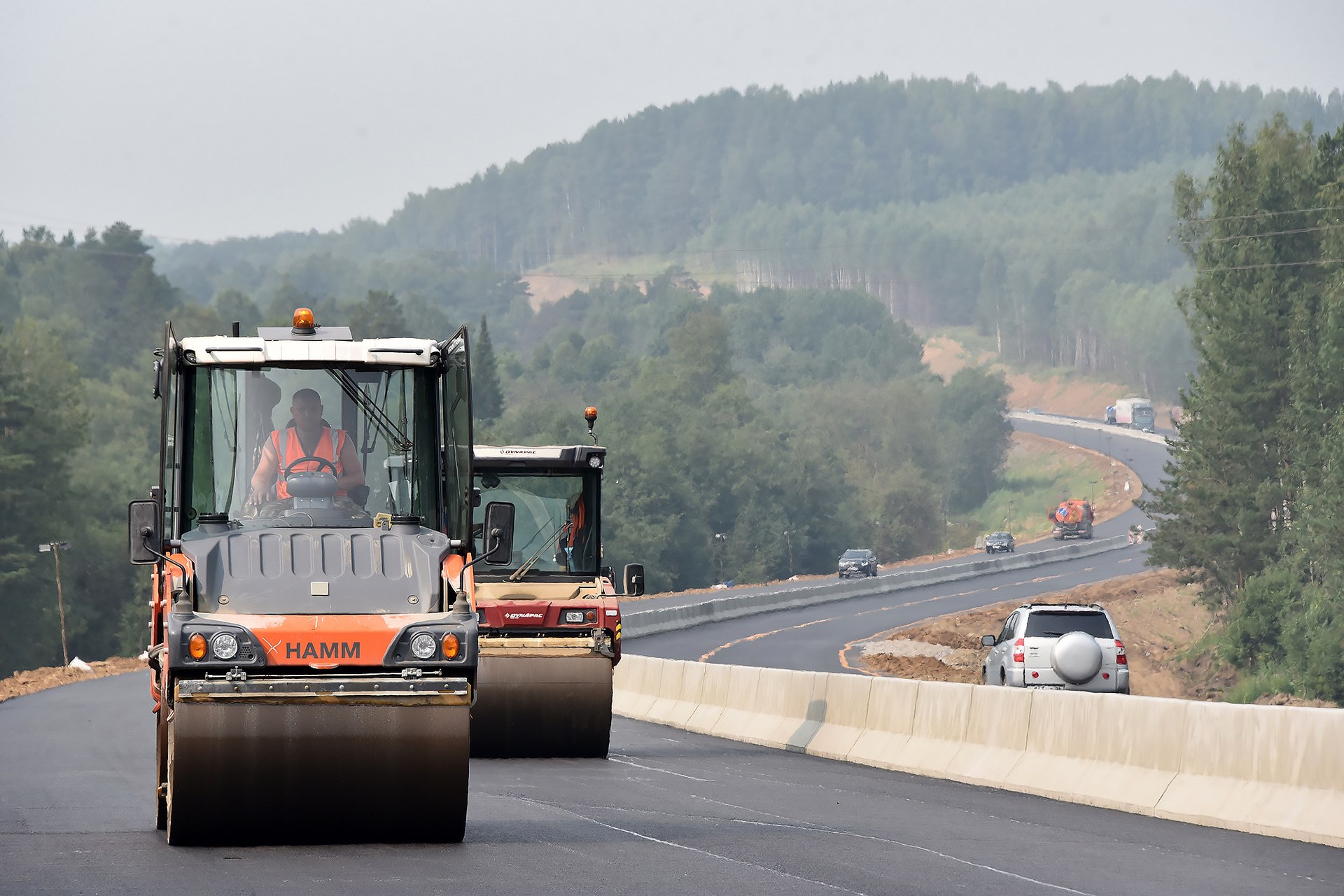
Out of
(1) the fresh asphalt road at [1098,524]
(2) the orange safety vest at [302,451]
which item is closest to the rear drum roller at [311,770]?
(2) the orange safety vest at [302,451]

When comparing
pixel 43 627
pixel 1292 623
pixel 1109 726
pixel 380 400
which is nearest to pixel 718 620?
pixel 1292 623

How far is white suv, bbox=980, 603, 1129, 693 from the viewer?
28297 mm

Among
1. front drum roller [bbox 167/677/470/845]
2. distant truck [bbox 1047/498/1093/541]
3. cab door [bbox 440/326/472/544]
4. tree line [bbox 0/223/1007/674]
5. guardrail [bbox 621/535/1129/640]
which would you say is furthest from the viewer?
distant truck [bbox 1047/498/1093/541]

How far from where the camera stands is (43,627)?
94.7 metres

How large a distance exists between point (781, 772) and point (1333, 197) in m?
72.5

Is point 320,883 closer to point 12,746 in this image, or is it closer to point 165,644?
point 165,644

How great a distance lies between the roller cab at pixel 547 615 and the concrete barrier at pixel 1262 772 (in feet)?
22.5

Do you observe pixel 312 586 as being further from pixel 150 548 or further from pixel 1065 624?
pixel 1065 624

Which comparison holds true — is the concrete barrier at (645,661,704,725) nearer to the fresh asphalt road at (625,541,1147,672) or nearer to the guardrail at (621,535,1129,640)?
the fresh asphalt road at (625,541,1147,672)

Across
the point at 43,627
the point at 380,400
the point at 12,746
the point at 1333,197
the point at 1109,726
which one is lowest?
the point at 43,627

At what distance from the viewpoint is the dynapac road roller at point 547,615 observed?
19.5m

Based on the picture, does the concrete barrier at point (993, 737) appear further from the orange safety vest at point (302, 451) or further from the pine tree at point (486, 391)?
the pine tree at point (486, 391)

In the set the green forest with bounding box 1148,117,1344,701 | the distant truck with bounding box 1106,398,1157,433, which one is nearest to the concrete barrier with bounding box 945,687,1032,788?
the green forest with bounding box 1148,117,1344,701

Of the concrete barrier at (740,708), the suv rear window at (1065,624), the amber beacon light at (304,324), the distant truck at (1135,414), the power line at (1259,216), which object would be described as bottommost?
the distant truck at (1135,414)
